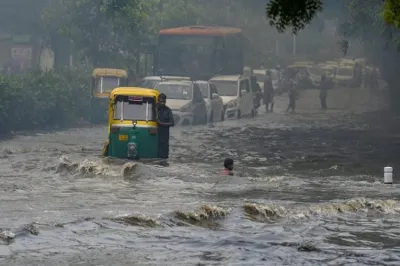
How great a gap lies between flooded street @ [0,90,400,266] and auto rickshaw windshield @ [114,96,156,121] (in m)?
1.18

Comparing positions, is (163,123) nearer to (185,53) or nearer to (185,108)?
(185,108)

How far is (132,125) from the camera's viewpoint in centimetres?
2395

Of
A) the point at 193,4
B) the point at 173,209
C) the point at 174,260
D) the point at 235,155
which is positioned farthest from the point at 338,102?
the point at 174,260

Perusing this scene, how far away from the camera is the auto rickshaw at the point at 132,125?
23.9 metres

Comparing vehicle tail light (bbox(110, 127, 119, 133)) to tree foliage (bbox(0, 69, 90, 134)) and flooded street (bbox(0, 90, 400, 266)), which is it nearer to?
flooded street (bbox(0, 90, 400, 266))

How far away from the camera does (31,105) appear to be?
3516 cm

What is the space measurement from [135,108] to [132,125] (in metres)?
0.55

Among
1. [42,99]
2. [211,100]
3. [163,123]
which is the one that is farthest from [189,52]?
[163,123]

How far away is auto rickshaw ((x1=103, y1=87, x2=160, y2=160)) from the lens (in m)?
23.9

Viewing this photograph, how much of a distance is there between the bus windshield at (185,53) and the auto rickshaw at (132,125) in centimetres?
Result: 2020

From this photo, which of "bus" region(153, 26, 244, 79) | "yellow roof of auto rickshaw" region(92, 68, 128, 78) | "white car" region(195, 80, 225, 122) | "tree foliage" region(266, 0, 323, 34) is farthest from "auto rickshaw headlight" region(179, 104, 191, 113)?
"tree foliage" region(266, 0, 323, 34)

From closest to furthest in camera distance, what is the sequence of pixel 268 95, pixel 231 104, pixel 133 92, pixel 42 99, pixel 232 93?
pixel 133 92
pixel 42 99
pixel 231 104
pixel 232 93
pixel 268 95

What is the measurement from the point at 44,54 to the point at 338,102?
15.8 meters

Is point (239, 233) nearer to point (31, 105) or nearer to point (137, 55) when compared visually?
point (31, 105)
